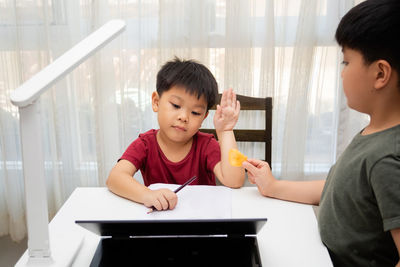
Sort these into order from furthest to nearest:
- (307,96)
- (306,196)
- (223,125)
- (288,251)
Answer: (307,96), (223,125), (306,196), (288,251)

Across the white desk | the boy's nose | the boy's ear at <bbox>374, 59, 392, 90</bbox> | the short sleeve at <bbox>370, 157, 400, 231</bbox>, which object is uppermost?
the boy's ear at <bbox>374, 59, 392, 90</bbox>

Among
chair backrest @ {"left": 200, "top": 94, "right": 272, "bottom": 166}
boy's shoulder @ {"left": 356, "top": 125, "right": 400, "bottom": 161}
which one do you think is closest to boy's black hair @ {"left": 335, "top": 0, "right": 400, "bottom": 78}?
boy's shoulder @ {"left": 356, "top": 125, "right": 400, "bottom": 161}

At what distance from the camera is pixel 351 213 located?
2.62ft

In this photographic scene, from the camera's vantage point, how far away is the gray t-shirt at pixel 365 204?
68 cm

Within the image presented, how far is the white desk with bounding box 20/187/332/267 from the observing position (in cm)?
77

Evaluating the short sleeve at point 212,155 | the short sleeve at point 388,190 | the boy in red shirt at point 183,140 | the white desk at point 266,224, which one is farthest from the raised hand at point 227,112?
the short sleeve at point 388,190

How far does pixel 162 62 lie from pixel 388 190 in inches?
56.7

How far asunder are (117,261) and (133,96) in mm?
1366

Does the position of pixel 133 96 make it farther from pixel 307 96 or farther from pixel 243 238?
pixel 243 238

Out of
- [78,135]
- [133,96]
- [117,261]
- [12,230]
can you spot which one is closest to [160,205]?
[117,261]

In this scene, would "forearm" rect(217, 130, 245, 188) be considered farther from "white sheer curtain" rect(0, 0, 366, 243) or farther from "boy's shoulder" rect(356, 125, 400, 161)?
"white sheer curtain" rect(0, 0, 366, 243)

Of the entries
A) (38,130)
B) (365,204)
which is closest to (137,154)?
(38,130)

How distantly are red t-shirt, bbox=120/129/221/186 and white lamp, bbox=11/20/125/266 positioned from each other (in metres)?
0.57

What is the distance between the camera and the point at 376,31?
0.72 metres
